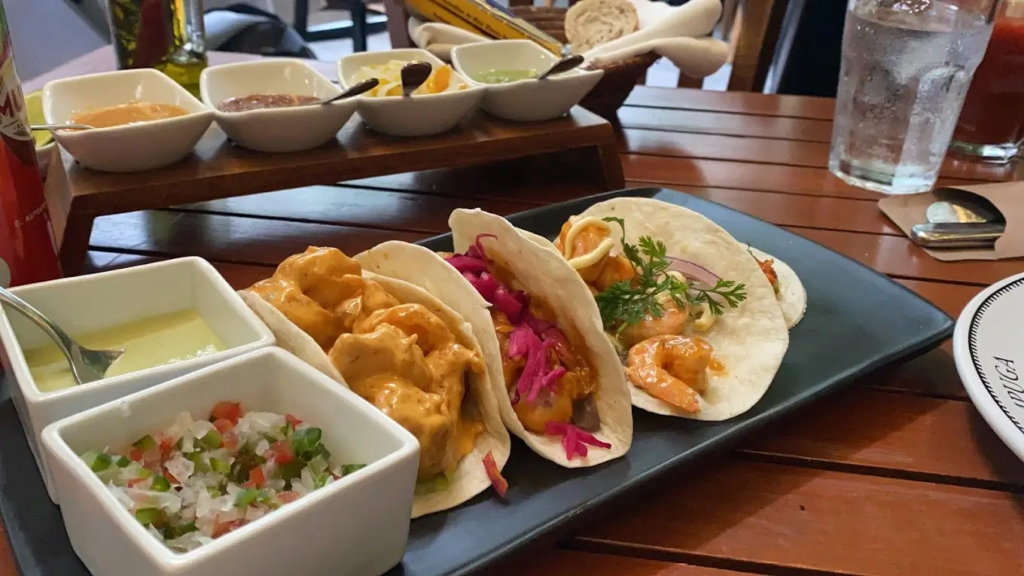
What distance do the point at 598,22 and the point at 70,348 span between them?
6.75ft

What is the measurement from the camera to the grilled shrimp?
120 cm

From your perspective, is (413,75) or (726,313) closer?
(726,313)

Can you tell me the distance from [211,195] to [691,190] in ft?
3.87

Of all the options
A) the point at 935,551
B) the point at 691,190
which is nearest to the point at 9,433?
the point at 935,551

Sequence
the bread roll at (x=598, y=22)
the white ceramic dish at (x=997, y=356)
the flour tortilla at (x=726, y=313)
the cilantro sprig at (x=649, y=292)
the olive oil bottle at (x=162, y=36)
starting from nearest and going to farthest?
1. the white ceramic dish at (x=997, y=356)
2. the flour tortilla at (x=726, y=313)
3. the cilantro sprig at (x=649, y=292)
4. the olive oil bottle at (x=162, y=36)
5. the bread roll at (x=598, y=22)

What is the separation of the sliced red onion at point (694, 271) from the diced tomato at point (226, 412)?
0.92 m

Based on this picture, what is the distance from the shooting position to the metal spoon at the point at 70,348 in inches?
39.8

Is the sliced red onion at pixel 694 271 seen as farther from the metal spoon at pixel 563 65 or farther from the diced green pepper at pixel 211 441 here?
the diced green pepper at pixel 211 441

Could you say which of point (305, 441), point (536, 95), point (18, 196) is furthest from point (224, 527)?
point (536, 95)

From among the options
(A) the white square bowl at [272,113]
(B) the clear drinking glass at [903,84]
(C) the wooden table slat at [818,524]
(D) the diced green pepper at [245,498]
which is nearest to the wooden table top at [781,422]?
(C) the wooden table slat at [818,524]

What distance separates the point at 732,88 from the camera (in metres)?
3.29

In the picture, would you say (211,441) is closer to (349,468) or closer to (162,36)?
(349,468)

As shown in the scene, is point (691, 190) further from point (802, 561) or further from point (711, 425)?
point (802, 561)

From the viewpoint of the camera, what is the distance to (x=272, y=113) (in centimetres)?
161
